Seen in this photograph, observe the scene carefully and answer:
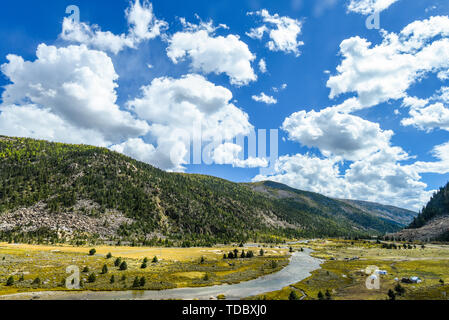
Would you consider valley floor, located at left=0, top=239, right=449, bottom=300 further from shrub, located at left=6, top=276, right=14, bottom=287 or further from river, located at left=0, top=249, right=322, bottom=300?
river, located at left=0, top=249, right=322, bottom=300

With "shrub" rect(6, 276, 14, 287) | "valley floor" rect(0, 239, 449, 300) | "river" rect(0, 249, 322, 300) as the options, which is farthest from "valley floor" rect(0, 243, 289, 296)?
"river" rect(0, 249, 322, 300)

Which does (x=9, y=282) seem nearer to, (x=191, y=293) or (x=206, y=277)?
(x=191, y=293)

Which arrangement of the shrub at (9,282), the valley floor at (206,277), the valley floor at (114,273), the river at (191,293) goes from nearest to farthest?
1. the river at (191,293)
2. the shrub at (9,282)
3. the valley floor at (206,277)
4. the valley floor at (114,273)

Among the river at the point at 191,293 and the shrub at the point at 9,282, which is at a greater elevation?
the shrub at the point at 9,282

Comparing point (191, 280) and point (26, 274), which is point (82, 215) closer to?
point (26, 274)

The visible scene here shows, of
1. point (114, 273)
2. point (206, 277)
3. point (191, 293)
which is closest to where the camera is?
point (191, 293)

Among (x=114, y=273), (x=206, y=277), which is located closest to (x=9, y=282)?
(x=114, y=273)

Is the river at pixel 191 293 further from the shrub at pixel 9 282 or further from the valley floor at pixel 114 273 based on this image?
the shrub at pixel 9 282

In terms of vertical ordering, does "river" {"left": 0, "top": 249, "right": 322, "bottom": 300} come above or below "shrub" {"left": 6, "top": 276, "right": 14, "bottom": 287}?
below

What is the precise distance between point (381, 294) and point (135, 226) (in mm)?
152482

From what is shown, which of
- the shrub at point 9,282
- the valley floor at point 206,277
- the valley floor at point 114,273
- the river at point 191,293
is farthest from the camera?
the valley floor at point 114,273

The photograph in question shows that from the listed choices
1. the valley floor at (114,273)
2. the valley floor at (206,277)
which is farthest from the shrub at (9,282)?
the valley floor at (206,277)

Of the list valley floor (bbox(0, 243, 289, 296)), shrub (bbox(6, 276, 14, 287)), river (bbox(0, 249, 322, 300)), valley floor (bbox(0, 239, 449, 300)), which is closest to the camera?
river (bbox(0, 249, 322, 300))
